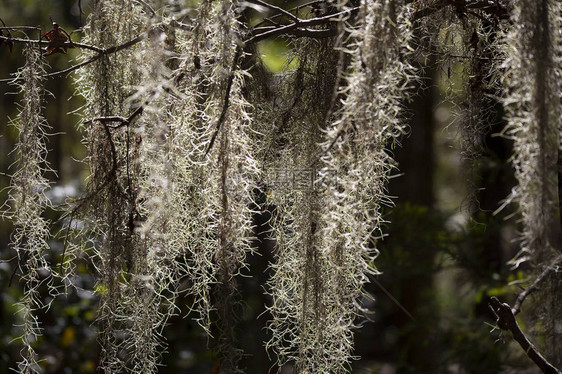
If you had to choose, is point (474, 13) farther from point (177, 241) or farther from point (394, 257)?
point (394, 257)

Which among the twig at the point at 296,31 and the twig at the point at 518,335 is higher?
the twig at the point at 296,31

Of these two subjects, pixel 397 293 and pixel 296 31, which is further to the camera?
pixel 397 293

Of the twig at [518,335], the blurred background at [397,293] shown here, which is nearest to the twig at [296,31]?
the twig at [518,335]

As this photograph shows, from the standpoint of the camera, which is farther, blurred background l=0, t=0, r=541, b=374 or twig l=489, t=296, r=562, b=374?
blurred background l=0, t=0, r=541, b=374

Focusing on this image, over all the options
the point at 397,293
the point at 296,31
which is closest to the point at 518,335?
the point at 296,31

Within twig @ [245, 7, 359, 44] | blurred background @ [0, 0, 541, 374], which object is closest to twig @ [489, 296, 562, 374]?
twig @ [245, 7, 359, 44]

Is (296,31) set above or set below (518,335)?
above

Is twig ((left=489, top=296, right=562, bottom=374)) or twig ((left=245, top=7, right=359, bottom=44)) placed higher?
twig ((left=245, top=7, right=359, bottom=44))

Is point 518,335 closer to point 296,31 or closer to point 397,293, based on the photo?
point 296,31

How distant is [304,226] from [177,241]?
8.3 inches

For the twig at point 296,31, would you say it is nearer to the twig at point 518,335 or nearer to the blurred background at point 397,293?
the twig at point 518,335

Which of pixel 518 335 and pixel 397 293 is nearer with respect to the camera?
pixel 518 335

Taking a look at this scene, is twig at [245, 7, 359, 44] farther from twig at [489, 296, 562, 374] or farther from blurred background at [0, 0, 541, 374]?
blurred background at [0, 0, 541, 374]

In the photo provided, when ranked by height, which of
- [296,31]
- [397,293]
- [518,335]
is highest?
[296,31]
